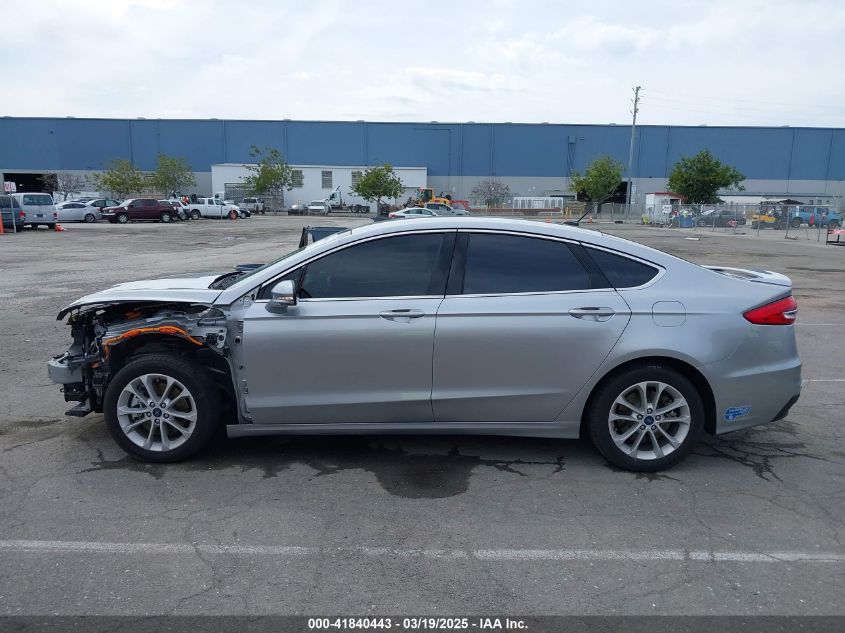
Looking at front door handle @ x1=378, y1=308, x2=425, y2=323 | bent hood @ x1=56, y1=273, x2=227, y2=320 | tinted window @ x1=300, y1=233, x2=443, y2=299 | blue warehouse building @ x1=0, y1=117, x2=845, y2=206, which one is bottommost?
front door handle @ x1=378, y1=308, x2=425, y2=323

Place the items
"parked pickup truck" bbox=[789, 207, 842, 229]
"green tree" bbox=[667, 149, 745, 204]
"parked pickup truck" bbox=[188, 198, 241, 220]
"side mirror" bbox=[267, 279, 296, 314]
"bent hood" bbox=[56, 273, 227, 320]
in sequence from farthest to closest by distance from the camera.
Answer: "green tree" bbox=[667, 149, 745, 204]
"parked pickup truck" bbox=[188, 198, 241, 220]
"parked pickup truck" bbox=[789, 207, 842, 229]
"bent hood" bbox=[56, 273, 227, 320]
"side mirror" bbox=[267, 279, 296, 314]

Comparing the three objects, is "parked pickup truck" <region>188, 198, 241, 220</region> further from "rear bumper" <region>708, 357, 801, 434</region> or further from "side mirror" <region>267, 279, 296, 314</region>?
"rear bumper" <region>708, 357, 801, 434</region>

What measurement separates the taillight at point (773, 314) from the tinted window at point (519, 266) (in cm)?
110

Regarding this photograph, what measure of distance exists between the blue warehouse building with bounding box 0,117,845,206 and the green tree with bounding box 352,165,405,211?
9.20 meters

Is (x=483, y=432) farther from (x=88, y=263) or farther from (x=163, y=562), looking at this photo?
(x=88, y=263)

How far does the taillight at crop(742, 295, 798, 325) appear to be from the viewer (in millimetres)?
4363

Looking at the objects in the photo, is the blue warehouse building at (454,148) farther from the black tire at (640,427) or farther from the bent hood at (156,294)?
the black tire at (640,427)

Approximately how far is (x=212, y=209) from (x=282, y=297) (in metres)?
52.1

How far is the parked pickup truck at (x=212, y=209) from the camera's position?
52.2 metres

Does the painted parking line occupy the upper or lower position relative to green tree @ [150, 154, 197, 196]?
lower

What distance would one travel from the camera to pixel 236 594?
3129mm

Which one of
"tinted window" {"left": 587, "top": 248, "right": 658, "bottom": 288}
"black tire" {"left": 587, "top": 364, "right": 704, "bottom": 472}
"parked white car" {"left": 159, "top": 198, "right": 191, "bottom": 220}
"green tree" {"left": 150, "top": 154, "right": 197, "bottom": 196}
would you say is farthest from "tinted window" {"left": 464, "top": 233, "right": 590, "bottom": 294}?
"green tree" {"left": 150, "top": 154, "right": 197, "bottom": 196}

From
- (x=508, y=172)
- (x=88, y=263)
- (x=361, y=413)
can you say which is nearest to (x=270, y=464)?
(x=361, y=413)

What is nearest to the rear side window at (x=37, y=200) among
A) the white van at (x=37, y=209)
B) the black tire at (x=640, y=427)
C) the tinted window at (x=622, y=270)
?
the white van at (x=37, y=209)
